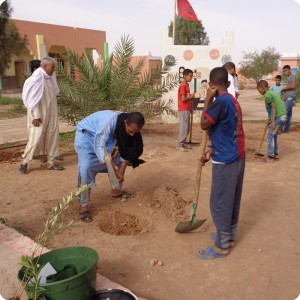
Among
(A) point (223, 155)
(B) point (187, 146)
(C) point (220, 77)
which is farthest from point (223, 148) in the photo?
(B) point (187, 146)

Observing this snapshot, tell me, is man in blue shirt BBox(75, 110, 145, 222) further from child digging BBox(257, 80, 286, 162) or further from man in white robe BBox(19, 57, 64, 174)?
child digging BBox(257, 80, 286, 162)

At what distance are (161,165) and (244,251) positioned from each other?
8.95ft

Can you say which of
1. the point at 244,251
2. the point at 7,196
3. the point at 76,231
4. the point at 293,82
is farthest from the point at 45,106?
the point at 293,82

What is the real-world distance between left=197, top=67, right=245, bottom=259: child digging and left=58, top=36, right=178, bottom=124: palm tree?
4.43m

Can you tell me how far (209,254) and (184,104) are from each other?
13.1 feet

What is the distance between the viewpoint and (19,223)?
11.7 ft

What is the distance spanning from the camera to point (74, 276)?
6.51 ft

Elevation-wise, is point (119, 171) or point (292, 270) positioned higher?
point (119, 171)

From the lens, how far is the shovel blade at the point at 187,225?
10.8 ft

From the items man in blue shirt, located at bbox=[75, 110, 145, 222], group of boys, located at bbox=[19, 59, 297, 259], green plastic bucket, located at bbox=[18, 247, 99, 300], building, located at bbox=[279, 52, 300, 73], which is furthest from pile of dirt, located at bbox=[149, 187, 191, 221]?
building, located at bbox=[279, 52, 300, 73]

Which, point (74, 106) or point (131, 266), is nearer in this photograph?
point (131, 266)

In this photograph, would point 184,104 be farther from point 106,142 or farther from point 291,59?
point 291,59

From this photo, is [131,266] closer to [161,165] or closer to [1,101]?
[161,165]

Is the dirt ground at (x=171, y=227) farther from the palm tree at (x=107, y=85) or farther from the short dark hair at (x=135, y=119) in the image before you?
the palm tree at (x=107, y=85)
